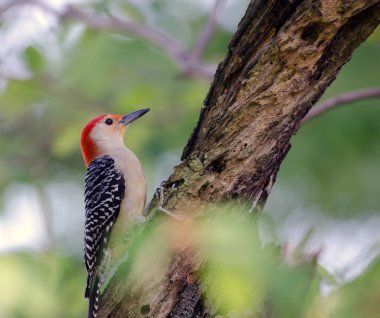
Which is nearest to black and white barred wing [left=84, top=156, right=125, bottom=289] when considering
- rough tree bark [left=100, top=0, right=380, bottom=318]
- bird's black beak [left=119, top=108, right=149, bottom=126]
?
bird's black beak [left=119, top=108, right=149, bottom=126]

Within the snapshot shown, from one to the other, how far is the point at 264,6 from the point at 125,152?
305 cm

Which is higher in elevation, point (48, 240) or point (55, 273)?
point (48, 240)

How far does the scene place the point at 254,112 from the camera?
13.4ft

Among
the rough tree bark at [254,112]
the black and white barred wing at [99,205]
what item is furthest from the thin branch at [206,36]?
the rough tree bark at [254,112]

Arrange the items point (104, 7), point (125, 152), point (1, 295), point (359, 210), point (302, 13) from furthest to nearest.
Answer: point (359, 210), point (104, 7), point (125, 152), point (1, 295), point (302, 13)

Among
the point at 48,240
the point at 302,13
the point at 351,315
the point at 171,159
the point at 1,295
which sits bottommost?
the point at 351,315

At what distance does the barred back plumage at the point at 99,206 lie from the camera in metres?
6.25

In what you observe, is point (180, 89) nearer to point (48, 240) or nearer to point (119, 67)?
point (119, 67)

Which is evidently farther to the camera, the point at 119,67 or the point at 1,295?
the point at 119,67

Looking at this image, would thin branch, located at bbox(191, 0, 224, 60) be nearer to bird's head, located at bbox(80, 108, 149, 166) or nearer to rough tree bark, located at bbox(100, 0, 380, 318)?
bird's head, located at bbox(80, 108, 149, 166)

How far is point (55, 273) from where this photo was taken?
444cm

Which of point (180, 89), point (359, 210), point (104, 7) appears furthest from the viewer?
point (359, 210)

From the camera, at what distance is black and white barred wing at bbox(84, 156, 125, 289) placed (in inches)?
246

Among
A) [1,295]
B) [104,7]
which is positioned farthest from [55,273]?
[104,7]
